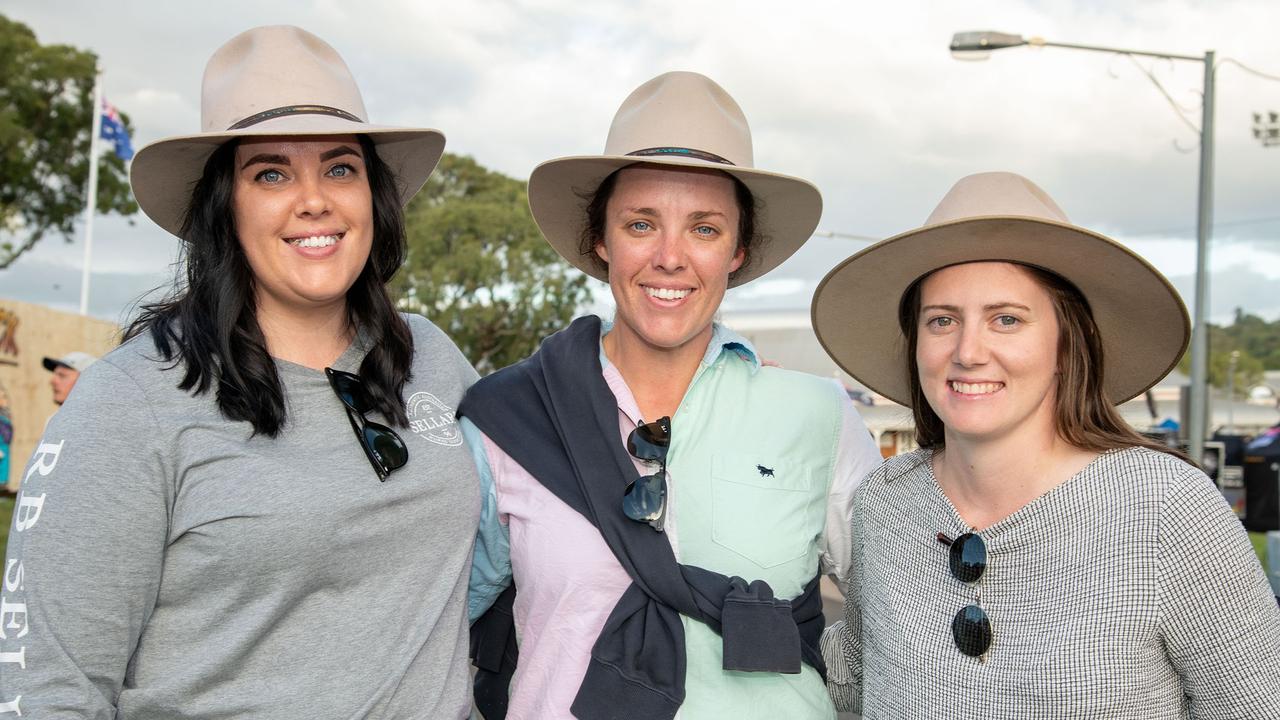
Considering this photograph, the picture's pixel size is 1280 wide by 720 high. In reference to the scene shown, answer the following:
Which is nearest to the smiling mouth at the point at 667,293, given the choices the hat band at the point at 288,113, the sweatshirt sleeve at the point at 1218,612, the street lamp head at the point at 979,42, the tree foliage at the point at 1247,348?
the hat band at the point at 288,113

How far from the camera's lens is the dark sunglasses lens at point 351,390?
2488 millimetres

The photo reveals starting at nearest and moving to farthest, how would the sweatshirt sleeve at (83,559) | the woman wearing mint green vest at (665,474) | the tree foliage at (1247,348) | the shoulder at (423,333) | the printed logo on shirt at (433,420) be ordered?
the sweatshirt sleeve at (83,559)
the woman wearing mint green vest at (665,474)
the printed logo on shirt at (433,420)
the shoulder at (423,333)
the tree foliage at (1247,348)

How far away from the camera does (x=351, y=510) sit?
2307 millimetres

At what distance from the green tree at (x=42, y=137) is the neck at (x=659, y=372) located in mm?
23000

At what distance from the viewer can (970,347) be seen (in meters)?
2.27

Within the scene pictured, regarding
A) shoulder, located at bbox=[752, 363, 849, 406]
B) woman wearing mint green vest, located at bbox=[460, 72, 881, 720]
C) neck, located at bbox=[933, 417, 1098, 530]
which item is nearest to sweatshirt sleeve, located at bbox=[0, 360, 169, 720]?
woman wearing mint green vest, located at bbox=[460, 72, 881, 720]

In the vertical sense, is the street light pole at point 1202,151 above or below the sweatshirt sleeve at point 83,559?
above

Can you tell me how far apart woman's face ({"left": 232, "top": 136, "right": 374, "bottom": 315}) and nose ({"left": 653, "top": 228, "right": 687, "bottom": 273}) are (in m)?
0.81

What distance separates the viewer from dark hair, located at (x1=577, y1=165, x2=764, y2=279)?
307cm

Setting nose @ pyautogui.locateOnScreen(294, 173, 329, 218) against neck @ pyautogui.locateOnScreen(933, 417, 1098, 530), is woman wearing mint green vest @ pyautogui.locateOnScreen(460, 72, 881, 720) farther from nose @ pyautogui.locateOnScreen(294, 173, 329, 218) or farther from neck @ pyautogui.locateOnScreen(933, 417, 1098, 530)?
nose @ pyautogui.locateOnScreen(294, 173, 329, 218)

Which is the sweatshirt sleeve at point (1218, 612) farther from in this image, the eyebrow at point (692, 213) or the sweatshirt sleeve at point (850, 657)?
the eyebrow at point (692, 213)

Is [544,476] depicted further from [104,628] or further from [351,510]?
[104,628]

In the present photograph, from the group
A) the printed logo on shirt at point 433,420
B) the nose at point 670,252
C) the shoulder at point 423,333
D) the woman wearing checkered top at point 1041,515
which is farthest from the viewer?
the shoulder at point 423,333

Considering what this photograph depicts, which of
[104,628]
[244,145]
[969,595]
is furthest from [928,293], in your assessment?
[104,628]
